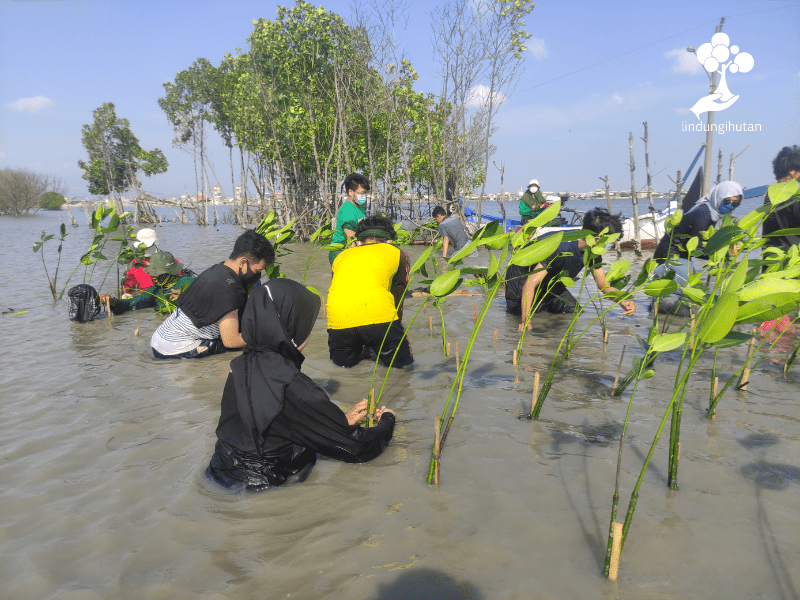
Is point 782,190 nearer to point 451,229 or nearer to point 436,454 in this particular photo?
point 436,454

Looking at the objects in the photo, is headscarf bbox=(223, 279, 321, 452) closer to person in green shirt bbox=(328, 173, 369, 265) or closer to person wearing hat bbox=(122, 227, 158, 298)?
person in green shirt bbox=(328, 173, 369, 265)

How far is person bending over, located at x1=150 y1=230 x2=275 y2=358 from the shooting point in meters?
3.28

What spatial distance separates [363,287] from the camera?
355cm

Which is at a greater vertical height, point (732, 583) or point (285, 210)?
point (285, 210)

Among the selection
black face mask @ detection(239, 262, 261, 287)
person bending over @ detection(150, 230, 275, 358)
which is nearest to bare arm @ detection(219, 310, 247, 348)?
person bending over @ detection(150, 230, 275, 358)

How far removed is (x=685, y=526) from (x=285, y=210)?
58.9 feet

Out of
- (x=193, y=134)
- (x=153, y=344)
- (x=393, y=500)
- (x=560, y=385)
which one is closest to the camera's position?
(x=393, y=500)

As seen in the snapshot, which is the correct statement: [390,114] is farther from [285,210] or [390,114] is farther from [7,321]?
[7,321]

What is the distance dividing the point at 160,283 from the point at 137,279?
0.50m

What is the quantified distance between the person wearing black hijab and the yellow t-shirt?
4.16ft

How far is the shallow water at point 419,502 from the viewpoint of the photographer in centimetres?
164

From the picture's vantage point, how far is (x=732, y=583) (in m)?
1.58

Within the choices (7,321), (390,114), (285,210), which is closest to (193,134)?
(285,210)

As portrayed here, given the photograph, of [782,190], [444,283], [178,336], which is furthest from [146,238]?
[782,190]
